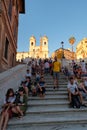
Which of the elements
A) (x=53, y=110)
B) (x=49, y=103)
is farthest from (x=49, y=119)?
(x=49, y=103)

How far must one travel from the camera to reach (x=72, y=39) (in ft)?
127

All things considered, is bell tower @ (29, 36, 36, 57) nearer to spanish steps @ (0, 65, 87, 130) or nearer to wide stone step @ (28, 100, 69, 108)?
spanish steps @ (0, 65, 87, 130)

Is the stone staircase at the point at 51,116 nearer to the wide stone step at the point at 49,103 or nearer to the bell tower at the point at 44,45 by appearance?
the wide stone step at the point at 49,103

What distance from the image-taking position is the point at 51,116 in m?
7.36

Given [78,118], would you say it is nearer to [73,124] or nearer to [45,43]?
[73,124]

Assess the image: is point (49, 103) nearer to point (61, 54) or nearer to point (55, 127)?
point (55, 127)

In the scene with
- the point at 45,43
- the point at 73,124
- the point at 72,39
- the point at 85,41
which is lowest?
the point at 73,124

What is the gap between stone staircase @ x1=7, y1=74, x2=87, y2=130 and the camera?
258 inches

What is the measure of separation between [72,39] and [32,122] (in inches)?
1318

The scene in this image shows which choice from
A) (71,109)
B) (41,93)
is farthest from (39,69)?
(71,109)

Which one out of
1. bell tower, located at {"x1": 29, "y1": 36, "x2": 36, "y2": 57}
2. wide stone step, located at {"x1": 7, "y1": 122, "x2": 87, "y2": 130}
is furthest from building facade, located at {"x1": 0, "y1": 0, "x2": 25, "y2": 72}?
bell tower, located at {"x1": 29, "y1": 36, "x2": 36, "y2": 57}

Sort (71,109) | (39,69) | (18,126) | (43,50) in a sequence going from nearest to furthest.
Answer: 1. (18,126)
2. (71,109)
3. (39,69)
4. (43,50)

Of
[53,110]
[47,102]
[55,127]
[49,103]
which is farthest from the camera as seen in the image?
[47,102]

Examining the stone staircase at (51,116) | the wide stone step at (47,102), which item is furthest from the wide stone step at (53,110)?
the wide stone step at (47,102)
